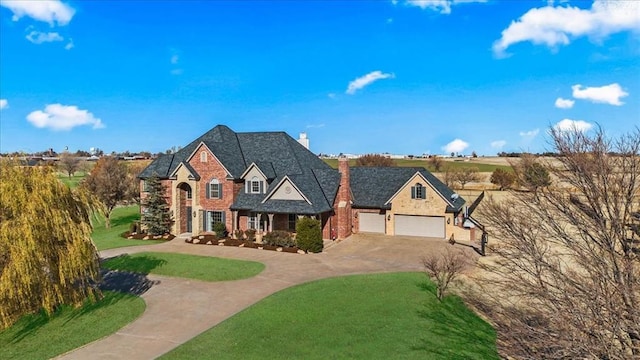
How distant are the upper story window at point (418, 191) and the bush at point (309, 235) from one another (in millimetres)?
9489

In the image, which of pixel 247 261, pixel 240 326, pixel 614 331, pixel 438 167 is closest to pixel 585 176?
pixel 614 331

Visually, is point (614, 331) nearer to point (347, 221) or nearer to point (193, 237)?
point (347, 221)

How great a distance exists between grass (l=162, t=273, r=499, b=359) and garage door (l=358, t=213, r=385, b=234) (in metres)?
15.1

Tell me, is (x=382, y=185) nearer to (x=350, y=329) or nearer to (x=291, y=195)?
(x=291, y=195)

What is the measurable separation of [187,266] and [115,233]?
16429 mm

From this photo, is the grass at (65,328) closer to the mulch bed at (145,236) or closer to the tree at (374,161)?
the mulch bed at (145,236)

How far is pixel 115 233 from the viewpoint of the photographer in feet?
119

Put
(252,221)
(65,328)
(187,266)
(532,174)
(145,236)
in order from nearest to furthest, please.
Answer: (532,174), (65,328), (187,266), (252,221), (145,236)

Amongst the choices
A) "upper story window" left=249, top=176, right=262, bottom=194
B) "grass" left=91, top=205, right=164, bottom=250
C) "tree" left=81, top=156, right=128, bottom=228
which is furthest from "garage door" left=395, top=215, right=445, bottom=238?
"tree" left=81, top=156, right=128, bottom=228

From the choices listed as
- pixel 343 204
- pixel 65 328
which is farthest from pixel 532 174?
pixel 343 204

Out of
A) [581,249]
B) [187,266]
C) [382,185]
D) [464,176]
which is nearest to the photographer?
[581,249]

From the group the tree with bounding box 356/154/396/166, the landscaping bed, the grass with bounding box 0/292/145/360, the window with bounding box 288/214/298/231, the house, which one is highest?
the tree with bounding box 356/154/396/166

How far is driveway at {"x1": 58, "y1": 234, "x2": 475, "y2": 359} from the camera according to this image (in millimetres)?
14008

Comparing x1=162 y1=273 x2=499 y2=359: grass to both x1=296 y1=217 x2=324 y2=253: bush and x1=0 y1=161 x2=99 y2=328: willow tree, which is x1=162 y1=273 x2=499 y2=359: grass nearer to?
x1=0 y1=161 x2=99 y2=328: willow tree
